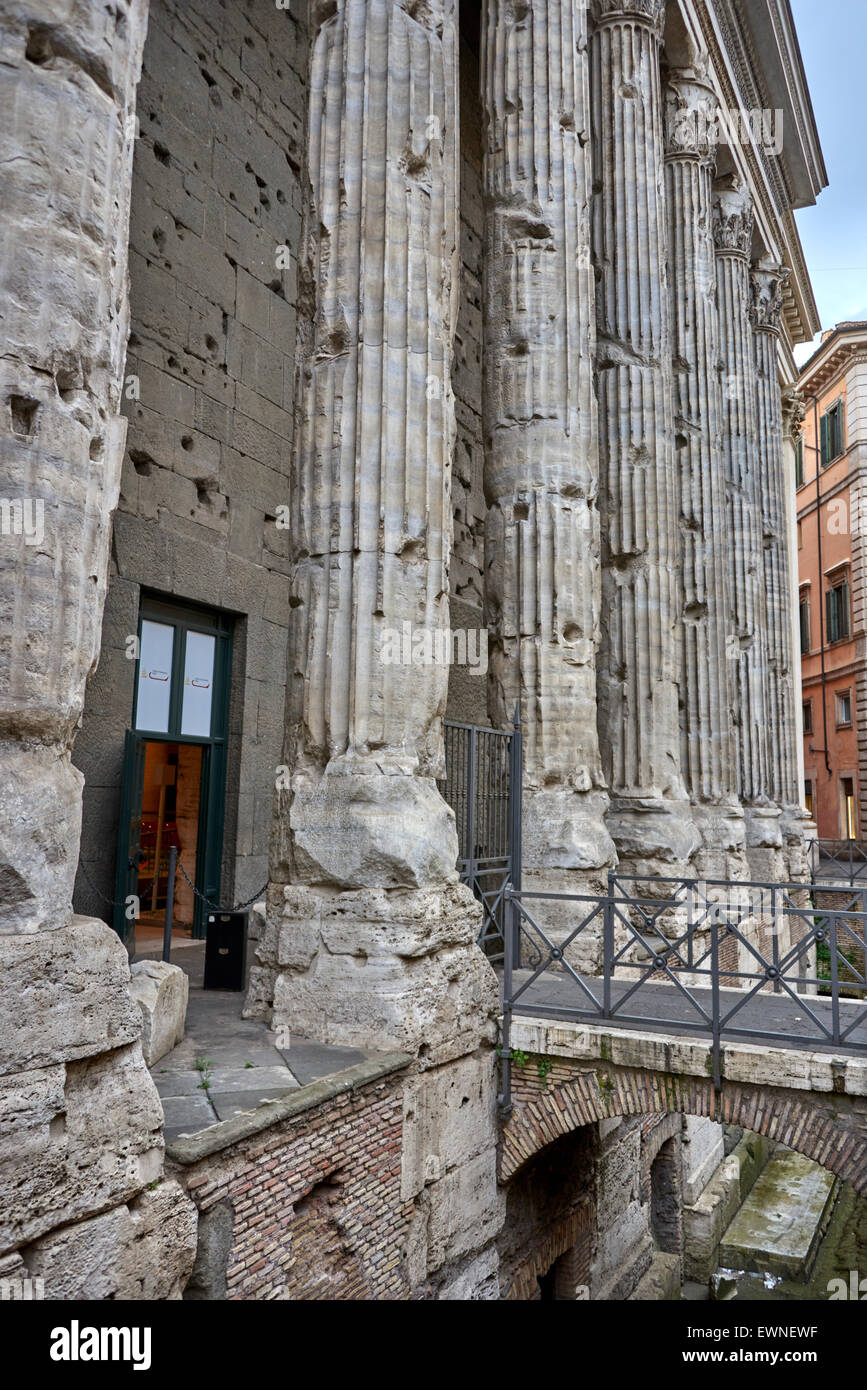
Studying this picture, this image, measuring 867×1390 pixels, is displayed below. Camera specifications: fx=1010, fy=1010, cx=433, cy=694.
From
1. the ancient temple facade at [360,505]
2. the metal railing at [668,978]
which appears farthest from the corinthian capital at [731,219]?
the metal railing at [668,978]

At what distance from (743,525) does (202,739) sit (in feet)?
30.7

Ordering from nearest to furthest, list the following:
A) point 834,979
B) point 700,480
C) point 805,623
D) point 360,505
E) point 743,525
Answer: point 834,979
point 360,505
point 700,480
point 743,525
point 805,623

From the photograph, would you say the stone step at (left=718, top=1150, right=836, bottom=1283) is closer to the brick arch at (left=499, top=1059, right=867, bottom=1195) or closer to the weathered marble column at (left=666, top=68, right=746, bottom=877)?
the weathered marble column at (left=666, top=68, right=746, bottom=877)

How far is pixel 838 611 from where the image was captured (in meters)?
29.5

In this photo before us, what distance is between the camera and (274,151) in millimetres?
10828

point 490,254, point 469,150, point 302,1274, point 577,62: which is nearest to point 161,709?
point 490,254

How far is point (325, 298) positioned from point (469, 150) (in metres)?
9.44

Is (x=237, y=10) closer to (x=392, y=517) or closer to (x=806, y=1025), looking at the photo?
(x=392, y=517)

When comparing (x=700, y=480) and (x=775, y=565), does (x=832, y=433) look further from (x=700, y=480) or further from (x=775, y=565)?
(x=700, y=480)

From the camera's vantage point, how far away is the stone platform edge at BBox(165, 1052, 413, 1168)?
372cm

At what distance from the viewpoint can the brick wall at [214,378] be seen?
347 inches

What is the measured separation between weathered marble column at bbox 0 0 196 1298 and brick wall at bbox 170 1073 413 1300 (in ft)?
0.90

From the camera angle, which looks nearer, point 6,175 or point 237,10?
point 6,175

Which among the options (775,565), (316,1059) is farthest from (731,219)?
(316,1059)
